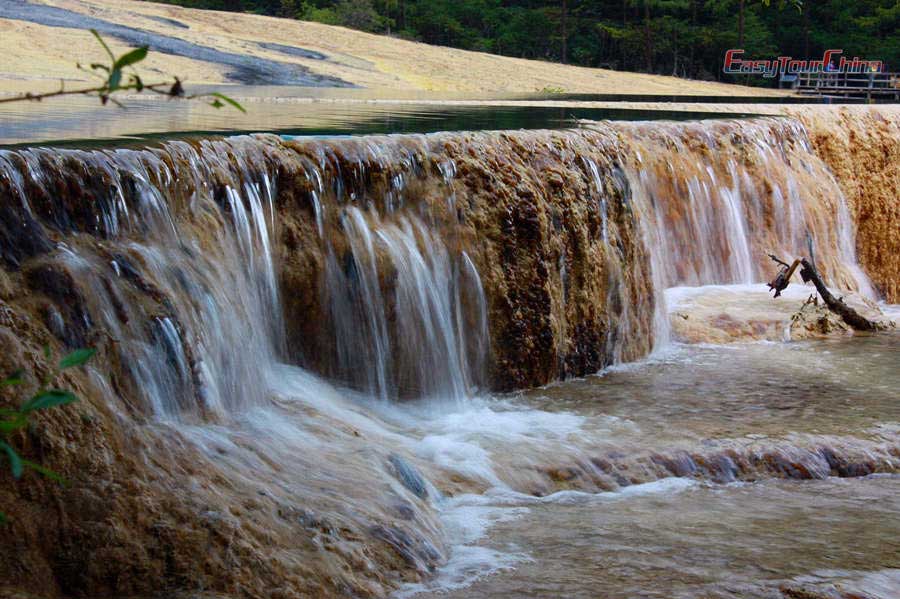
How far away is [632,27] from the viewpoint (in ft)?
131

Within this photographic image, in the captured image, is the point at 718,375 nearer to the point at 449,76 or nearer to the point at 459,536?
the point at 459,536

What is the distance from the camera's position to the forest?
124ft

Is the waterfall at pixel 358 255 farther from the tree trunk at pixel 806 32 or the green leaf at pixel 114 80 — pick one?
the tree trunk at pixel 806 32

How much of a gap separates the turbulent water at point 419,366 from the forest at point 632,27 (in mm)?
28498

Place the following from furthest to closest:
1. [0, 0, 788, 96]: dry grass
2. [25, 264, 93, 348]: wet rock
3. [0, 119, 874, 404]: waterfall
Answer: [0, 0, 788, 96]: dry grass < [0, 119, 874, 404]: waterfall < [25, 264, 93, 348]: wet rock

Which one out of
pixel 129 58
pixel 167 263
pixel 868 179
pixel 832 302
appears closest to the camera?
pixel 129 58

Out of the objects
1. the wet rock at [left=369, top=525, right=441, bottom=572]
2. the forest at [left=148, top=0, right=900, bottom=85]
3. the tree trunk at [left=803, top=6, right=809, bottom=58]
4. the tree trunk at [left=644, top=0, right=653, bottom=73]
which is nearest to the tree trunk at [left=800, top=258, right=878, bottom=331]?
the wet rock at [left=369, top=525, right=441, bottom=572]

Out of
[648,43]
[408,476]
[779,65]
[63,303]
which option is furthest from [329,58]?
[63,303]

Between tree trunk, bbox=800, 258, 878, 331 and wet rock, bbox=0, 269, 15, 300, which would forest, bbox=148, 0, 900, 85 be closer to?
tree trunk, bbox=800, 258, 878, 331

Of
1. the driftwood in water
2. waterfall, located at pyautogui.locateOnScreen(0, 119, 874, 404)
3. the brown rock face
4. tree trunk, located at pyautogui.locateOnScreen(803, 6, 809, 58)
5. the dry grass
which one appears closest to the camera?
waterfall, located at pyautogui.locateOnScreen(0, 119, 874, 404)

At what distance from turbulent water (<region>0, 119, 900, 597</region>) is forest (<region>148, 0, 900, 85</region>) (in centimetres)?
2850

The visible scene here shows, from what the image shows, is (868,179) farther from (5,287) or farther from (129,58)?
(129,58)

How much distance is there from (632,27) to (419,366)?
3386 centimetres

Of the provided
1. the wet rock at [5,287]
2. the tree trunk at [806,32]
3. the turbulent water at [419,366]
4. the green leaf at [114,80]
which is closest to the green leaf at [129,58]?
the green leaf at [114,80]
